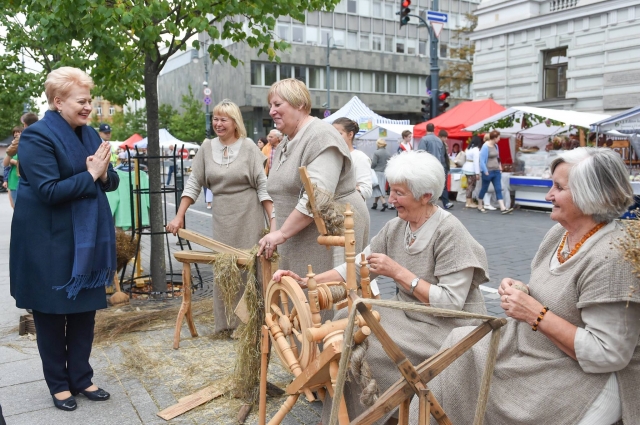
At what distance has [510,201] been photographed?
1307cm

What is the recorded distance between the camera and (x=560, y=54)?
22.5 metres

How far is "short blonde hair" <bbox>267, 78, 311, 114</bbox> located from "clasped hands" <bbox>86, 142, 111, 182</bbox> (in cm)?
96

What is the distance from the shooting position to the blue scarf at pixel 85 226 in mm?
3092

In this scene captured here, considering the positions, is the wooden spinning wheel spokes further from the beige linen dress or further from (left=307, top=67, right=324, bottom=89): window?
(left=307, top=67, right=324, bottom=89): window

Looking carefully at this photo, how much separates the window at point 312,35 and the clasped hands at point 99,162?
142 ft

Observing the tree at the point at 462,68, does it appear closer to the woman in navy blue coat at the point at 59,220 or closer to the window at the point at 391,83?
the window at the point at 391,83

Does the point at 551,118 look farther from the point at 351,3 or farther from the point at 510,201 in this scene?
the point at 351,3

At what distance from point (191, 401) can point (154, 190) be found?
2764mm

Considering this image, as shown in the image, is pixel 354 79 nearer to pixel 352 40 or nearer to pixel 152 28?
pixel 352 40

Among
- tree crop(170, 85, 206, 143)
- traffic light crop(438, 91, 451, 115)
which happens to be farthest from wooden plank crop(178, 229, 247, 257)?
tree crop(170, 85, 206, 143)

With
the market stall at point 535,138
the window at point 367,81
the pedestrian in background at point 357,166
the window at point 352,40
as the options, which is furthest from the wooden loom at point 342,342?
the window at point 367,81

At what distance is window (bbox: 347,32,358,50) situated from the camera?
4647 centimetres

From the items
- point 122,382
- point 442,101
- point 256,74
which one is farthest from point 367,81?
point 122,382

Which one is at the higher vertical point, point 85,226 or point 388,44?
point 388,44
